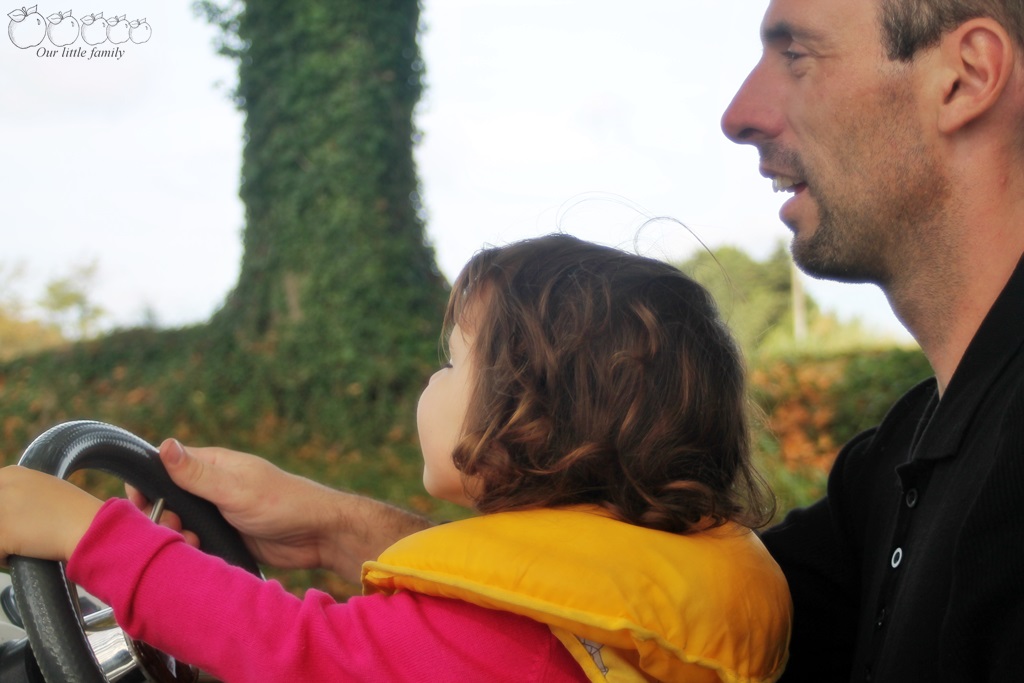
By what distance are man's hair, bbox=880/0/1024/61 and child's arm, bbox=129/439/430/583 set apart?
1418mm

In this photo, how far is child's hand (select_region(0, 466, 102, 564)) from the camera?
1.37m

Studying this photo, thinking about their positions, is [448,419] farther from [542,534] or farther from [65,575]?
[65,575]

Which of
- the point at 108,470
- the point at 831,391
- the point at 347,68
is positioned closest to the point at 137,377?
the point at 347,68

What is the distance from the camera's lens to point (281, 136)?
7.65 meters

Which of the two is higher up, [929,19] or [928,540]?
[929,19]

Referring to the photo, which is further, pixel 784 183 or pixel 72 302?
pixel 72 302

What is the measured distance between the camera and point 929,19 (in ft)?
5.87

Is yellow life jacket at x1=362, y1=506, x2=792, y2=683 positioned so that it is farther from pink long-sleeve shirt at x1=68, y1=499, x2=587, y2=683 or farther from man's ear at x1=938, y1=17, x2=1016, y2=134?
man's ear at x1=938, y1=17, x2=1016, y2=134

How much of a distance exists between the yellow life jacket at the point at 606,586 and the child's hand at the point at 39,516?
43 centimetres

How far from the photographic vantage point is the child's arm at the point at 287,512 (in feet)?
6.39

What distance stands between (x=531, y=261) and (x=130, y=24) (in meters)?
2.74

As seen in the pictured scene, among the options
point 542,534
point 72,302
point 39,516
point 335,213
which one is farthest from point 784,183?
point 72,302

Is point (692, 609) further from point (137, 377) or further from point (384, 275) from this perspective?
point (137, 377)

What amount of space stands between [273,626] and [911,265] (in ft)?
4.17
